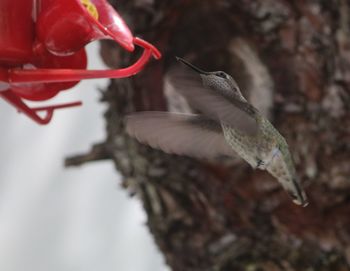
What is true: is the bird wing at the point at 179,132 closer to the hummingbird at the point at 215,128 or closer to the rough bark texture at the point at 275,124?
the hummingbird at the point at 215,128

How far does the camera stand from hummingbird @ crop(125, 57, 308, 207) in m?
1.05

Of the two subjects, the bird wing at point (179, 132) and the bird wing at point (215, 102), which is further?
the bird wing at point (179, 132)

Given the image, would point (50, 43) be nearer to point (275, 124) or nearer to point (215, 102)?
point (215, 102)

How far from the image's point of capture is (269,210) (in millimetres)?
1936

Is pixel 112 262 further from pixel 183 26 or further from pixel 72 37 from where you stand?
pixel 72 37

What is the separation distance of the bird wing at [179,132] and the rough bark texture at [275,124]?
0.65 metres

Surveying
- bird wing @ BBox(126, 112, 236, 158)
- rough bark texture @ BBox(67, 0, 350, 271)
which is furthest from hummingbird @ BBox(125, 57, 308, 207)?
rough bark texture @ BBox(67, 0, 350, 271)

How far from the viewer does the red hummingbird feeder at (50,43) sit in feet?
3.46

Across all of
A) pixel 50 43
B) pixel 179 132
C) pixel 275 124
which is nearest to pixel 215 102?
pixel 179 132

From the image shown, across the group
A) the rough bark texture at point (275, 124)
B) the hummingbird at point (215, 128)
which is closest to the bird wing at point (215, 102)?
the hummingbird at point (215, 128)

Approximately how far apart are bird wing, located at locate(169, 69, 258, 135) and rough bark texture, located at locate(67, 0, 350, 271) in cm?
78

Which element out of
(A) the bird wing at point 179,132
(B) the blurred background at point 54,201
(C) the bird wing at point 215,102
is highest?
(C) the bird wing at point 215,102

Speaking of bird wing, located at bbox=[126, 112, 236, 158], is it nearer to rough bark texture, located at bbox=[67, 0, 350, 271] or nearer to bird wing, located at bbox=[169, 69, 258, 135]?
bird wing, located at bbox=[169, 69, 258, 135]

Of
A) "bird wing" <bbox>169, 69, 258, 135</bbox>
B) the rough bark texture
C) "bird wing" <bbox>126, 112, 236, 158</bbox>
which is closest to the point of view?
"bird wing" <bbox>169, 69, 258, 135</bbox>
